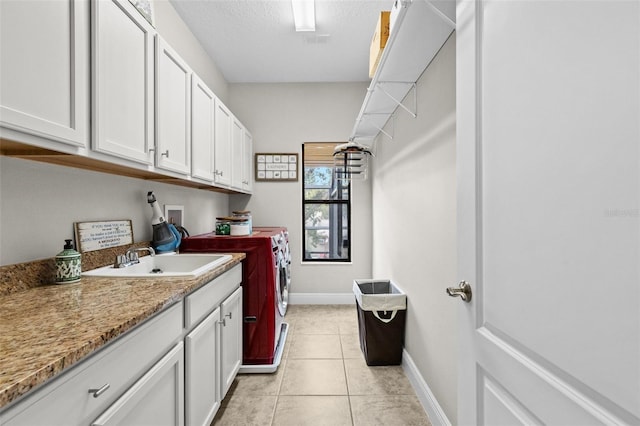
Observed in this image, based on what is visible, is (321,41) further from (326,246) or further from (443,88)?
(326,246)

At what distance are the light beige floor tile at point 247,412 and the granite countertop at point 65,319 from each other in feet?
3.14

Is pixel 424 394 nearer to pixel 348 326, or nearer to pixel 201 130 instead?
pixel 348 326

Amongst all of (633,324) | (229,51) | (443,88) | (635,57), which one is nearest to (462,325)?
(633,324)

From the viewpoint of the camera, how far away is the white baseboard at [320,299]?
159 inches

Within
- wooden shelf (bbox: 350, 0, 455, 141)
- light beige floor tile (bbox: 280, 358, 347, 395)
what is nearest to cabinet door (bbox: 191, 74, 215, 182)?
wooden shelf (bbox: 350, 0, 455, 141)

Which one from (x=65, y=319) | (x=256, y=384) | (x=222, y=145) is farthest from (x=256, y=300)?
(x=65, y=319)

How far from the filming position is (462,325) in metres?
1.04

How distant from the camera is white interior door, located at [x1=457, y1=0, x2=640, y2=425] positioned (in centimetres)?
52

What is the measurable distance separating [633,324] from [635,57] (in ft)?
1.39

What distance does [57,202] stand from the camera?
1.41 m

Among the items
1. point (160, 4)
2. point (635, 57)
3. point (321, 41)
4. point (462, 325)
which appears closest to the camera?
point (635, 57)

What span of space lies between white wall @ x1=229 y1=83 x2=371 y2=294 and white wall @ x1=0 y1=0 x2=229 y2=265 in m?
1.61

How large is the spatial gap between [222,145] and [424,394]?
2431 mm

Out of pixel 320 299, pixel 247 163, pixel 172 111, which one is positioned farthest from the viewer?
pixel 320 299
